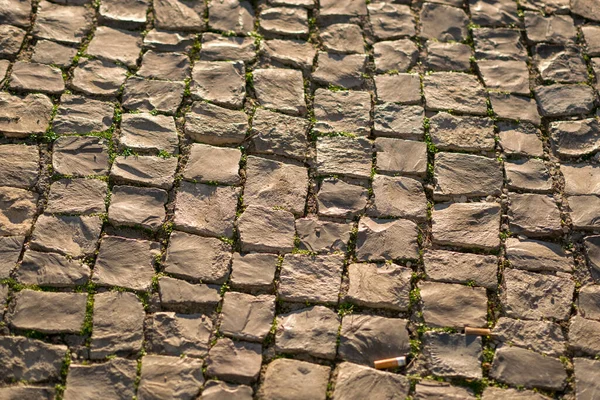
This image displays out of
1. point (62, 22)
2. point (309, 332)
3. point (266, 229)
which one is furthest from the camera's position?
point (62, 22)

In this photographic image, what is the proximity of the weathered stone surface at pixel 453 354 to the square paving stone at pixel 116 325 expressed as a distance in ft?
4.93

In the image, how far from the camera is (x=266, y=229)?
4.31 meters

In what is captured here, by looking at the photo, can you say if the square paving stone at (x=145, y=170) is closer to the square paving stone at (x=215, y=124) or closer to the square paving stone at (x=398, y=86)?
the square paving stone at (x=215, y=124)

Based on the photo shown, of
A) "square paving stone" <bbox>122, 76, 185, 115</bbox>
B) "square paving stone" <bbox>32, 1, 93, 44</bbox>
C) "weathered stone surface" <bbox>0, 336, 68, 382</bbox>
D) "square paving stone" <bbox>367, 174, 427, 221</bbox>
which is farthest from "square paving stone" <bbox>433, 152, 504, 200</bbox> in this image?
"square paving stone" <bbox>32, 1, 93, 44</bbox>

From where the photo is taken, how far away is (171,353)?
3859 millimetres

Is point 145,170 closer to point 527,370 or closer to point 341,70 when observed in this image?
point 341,70

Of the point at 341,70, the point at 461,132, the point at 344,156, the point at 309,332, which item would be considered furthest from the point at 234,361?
the point at 341,70

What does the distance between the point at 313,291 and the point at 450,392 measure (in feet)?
2.90

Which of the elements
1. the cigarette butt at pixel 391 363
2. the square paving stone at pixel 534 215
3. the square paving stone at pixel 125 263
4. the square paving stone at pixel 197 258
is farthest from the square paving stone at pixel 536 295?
the square paving stone at pixel 125 263

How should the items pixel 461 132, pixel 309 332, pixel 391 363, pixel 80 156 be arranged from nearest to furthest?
pixel 391 363 → pixel 309 332 → pixel 80 156 → pixel 461 132

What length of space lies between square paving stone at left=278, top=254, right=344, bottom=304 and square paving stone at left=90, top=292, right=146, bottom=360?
77 cm

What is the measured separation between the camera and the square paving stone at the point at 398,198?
4430mm

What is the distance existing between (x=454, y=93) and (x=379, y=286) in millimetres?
1615

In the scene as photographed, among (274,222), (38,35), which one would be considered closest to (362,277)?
(274,222)
